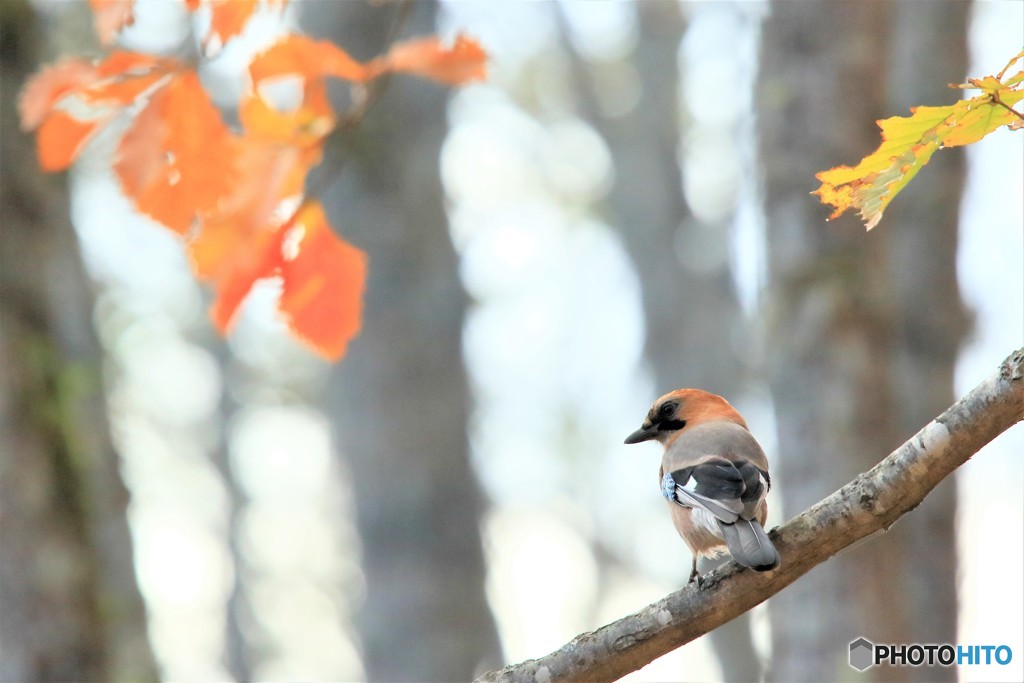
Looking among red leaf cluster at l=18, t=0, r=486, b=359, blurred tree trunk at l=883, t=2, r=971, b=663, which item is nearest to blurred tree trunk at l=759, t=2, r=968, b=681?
blurred tree trunk at l=883, t=2, r=971, b=663

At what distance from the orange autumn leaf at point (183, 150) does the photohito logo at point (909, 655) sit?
247cm

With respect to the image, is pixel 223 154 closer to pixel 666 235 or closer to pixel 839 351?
pixel 839 351

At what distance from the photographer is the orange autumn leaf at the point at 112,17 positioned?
228 cm

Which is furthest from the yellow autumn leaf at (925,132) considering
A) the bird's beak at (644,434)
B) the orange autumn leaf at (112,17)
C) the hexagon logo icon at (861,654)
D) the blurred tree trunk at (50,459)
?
the blurred tree trunk at (50,459)

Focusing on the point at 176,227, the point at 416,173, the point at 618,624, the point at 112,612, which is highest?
the point at 416,173

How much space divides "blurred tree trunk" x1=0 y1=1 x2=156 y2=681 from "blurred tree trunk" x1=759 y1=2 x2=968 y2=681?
7.45 ft

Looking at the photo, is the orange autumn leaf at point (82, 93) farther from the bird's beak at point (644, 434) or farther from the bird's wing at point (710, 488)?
the bird's beak at point (644, 434)

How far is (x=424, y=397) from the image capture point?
5.30 m

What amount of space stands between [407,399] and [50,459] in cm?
220

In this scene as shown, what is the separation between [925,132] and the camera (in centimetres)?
171

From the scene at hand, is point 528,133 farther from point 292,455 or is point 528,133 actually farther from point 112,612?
point 112,612

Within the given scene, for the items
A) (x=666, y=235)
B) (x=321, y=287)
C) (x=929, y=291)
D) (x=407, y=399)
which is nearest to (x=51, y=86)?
(x=321, y=287)

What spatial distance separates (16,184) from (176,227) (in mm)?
1488

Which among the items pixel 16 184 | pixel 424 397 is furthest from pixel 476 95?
pixel 16 184
